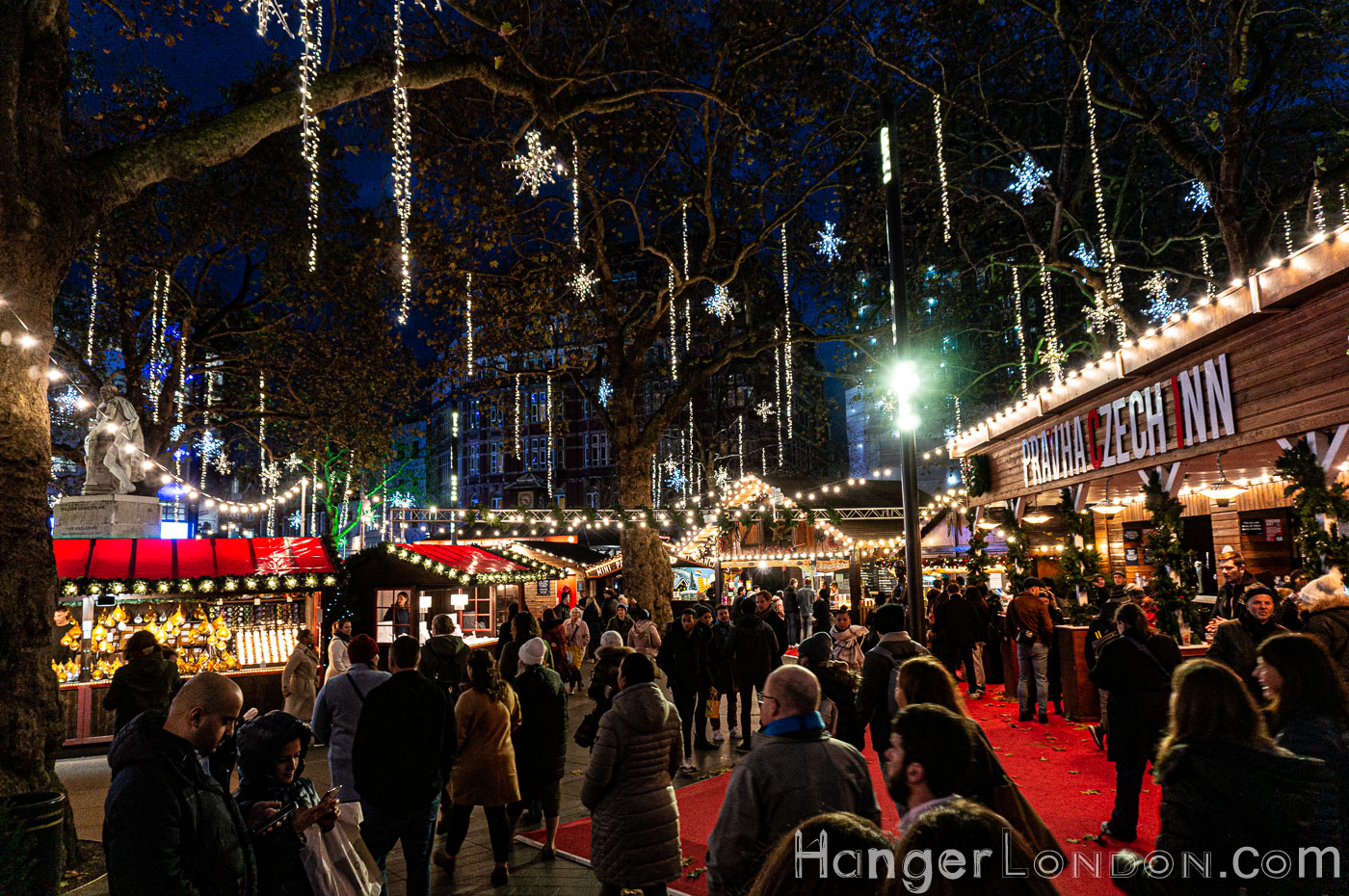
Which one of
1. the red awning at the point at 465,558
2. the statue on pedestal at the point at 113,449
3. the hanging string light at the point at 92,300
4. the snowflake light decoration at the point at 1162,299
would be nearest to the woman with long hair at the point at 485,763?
the red awning at the point at 465,558

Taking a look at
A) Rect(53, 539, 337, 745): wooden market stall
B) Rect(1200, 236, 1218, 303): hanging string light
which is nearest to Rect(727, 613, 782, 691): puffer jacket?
Rect(53, 539, 337, 745): wooden market stall

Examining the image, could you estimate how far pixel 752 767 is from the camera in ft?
10.0

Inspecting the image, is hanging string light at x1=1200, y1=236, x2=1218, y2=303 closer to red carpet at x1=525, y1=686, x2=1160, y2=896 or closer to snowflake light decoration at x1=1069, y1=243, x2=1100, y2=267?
snowflake light decoration at x1=1069, y1=243, x2=1100, y2=267

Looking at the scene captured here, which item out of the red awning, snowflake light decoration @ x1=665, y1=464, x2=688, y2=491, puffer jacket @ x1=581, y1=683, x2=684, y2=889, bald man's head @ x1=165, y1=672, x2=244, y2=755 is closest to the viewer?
bald man's head @ x1=165, y1=672, x2=244, y2=755

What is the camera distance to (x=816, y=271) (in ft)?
72.8

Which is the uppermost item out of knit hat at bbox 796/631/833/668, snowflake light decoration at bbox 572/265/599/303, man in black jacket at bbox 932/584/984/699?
snowflake light decoration at bbox 572/265/599/303

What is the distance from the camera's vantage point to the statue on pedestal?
12016mm

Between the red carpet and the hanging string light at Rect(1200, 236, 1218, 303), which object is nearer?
the red carpet

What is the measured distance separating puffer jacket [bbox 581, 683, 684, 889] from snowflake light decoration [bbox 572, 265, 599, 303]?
596 inches

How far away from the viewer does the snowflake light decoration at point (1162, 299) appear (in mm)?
18639

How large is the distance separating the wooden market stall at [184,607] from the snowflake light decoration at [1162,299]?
1878cm

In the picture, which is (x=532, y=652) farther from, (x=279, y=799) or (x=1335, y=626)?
(x=1335, y=626)

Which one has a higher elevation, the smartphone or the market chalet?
the market chalet

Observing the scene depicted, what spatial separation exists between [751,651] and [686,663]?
32.7 inches
